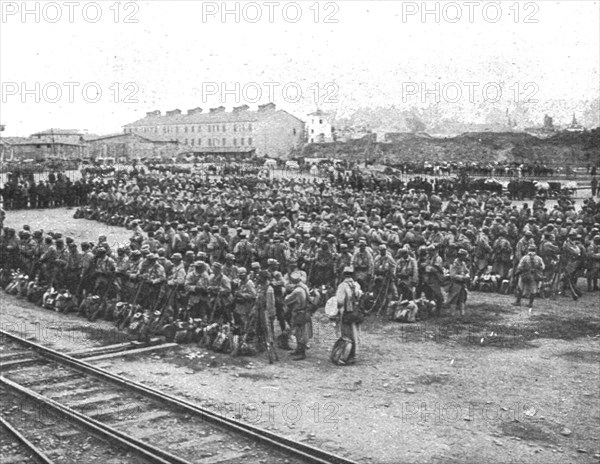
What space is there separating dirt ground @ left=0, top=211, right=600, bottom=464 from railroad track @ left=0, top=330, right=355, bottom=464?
1.38ft

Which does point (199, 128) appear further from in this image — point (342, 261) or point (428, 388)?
point (428, 388)

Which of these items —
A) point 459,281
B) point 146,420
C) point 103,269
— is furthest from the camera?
point 103,269

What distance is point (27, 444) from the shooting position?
7562 mm

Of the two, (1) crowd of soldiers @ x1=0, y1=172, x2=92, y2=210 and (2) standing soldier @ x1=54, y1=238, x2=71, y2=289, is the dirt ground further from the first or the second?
(1) crowd of soldiers @ x1=0, y1=172, x2=92, y2=210

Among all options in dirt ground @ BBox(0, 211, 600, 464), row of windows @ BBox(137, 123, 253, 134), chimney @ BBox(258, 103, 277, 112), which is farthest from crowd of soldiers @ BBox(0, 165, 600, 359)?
chimney @ BBox(258, 103, 277, 112)

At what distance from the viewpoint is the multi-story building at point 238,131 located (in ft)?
254

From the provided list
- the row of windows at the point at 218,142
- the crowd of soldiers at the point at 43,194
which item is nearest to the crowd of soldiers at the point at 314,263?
the crowd of soldiers at the point at 43,194

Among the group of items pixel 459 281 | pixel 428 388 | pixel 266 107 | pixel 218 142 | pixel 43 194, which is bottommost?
pixel 428 388

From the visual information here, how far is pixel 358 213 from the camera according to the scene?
2236 cm

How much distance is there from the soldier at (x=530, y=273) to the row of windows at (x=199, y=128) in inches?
2552

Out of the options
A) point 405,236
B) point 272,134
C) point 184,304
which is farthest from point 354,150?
point 184,304

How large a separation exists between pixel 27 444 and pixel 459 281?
28.9 ft

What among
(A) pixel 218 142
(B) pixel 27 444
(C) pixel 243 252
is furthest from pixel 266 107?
(B) pixel 27 444

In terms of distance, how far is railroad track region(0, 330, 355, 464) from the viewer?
7363 mm
